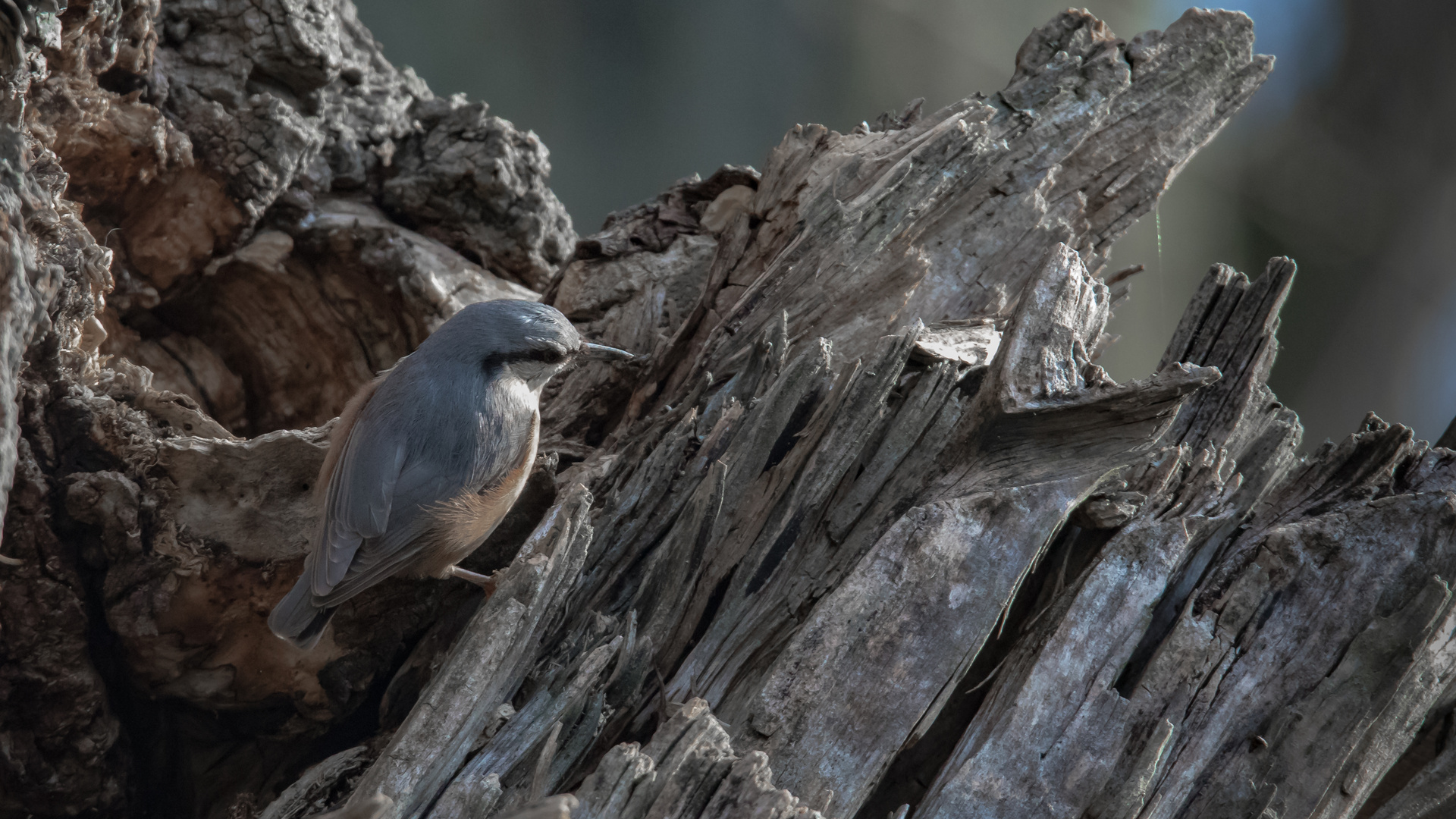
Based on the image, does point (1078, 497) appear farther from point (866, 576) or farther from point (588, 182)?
point (588, 182)

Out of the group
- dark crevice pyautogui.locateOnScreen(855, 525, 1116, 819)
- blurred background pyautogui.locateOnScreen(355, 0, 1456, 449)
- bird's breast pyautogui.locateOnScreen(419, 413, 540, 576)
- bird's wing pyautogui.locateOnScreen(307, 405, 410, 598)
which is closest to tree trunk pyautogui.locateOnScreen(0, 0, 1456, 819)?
dark crevice pyautogui.locateOnScreen(855, 525, 1116, 819)

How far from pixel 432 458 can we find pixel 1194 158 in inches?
125

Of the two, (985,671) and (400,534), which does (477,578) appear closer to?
(400,534)

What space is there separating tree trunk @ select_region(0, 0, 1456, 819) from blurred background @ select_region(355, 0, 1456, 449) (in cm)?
126

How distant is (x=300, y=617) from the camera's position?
1760mm

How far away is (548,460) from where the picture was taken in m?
2.08

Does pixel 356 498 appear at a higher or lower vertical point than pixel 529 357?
lower

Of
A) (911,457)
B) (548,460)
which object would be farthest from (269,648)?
(911,457)

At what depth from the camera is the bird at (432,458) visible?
1.77m

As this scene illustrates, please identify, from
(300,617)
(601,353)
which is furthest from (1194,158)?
(300,617)

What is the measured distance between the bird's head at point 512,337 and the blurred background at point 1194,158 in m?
1.82

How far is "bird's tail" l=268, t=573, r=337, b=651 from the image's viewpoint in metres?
1.76

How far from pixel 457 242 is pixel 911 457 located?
1.74m

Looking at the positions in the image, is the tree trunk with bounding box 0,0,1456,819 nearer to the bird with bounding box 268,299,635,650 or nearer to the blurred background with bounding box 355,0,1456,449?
the bird with bounding box 268,299,635,650
